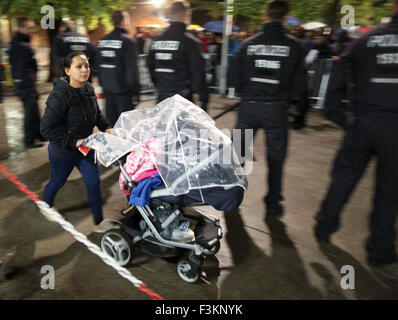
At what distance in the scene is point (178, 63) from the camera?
4473mm

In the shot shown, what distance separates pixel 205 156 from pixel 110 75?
3004 millimetres

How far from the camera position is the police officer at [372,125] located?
277 cm

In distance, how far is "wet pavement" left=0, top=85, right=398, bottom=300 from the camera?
2803 millimetres

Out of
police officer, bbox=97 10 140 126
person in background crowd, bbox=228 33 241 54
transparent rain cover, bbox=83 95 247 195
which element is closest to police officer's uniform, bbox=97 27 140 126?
police officer, bbox=97 10 140 126

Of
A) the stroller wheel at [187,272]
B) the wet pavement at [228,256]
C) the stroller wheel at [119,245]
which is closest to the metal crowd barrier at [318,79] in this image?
the wet pavement at [228,256]

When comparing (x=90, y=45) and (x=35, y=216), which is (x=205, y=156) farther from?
(x=90, y=45)

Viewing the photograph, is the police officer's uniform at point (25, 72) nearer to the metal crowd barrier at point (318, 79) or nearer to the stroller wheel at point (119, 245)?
the stroller wheel at point (119, 245)

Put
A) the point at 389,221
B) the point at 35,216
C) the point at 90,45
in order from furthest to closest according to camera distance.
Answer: the point at 90,45
the point at 35,216
the point at 389,221

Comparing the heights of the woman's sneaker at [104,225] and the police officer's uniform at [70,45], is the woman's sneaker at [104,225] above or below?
below

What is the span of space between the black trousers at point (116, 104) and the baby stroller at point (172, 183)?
209 cm

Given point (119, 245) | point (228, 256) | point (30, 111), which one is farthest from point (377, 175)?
point (30, 111)
